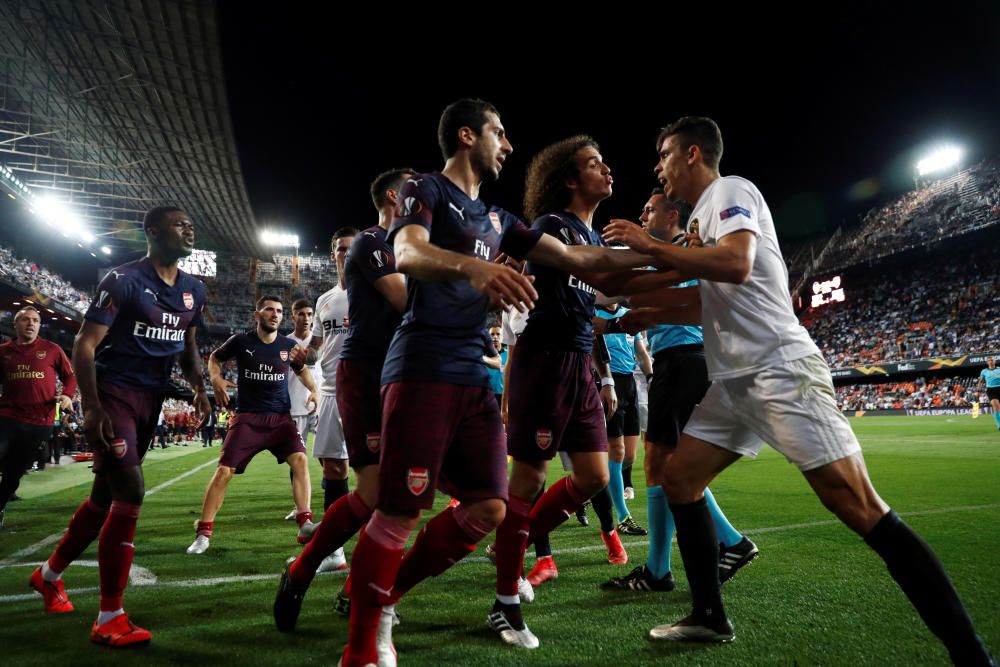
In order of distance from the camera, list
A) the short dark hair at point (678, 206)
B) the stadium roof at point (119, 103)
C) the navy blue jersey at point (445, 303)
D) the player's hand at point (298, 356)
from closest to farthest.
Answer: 1. the navy blue jersey at point (445, 303)
2. the short dark hair at point (678, 206)
3. the player's hand at point (298, 356)
4. the stadium roof at point (119, 103)

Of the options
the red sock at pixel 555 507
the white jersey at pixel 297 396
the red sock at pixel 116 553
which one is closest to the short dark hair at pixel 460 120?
the red sock at pixel 555 507

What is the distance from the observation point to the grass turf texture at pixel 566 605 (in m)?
2.70

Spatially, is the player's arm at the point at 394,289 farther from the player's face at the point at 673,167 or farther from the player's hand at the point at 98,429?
the player's hand at the point at 98,429

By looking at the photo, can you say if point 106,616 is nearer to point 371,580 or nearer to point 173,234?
point 371,580

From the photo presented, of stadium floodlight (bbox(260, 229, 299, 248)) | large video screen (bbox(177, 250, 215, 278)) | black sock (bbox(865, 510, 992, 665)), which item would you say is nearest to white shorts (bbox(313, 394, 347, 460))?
black sock (bbox(865, 510, 992, 665))

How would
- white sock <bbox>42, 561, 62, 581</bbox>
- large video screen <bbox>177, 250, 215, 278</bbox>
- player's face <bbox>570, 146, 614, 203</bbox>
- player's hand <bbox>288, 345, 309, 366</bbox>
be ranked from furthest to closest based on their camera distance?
large video screen <bbox>177, 250, 215, 278</bbox> → player's hand <bbox>288, 345, 309, 366</bbox> → player's face <bbox>570, 146, 614, 203</bbox> → white sock <bbox>42, 561, 62, 581</bbox>

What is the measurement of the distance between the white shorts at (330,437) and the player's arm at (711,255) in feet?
11.5

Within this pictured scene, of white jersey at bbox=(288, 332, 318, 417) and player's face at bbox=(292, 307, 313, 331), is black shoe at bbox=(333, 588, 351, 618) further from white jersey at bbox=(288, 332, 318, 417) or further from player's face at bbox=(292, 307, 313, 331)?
white jersey at bbox=(288, 332, 318, 417)

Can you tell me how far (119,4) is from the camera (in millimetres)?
17328

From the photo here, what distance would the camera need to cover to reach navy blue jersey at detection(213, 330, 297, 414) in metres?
6.02

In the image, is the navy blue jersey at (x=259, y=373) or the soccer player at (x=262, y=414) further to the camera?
the navy blue jersey at (x=259, y=373)

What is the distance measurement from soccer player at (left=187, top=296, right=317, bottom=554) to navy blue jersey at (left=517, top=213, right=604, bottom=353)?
2.96 metres

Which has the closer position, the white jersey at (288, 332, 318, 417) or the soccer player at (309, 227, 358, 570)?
the soccer player at (309, 227, 358, 570)

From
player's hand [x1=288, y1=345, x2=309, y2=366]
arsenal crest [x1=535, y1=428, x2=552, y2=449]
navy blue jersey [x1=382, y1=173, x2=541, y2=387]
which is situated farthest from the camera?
player's hand [x1=288, y1=345, x2=309, y2=366]
